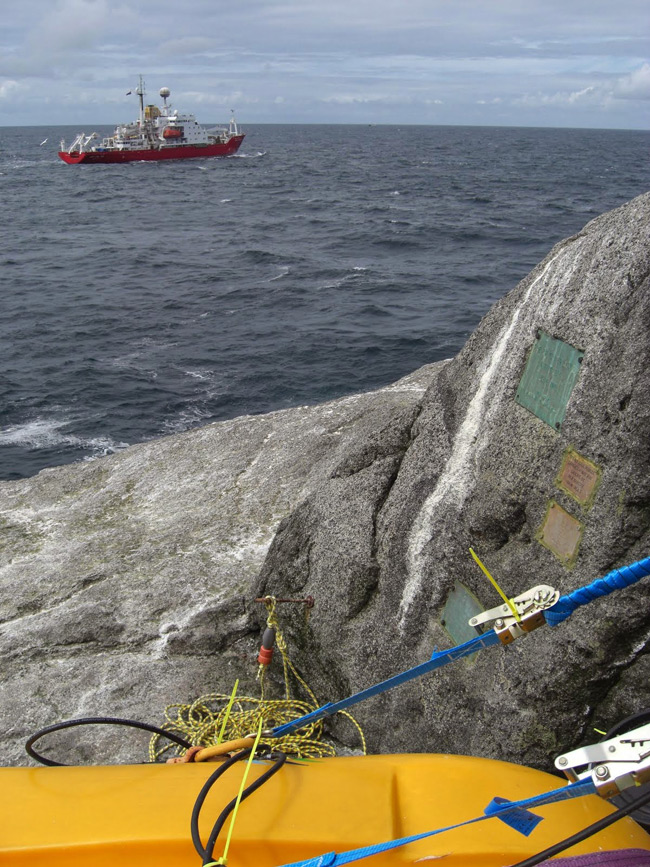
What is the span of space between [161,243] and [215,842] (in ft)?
152

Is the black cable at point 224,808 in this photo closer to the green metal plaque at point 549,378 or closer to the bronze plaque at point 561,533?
the bronze plaque at point 561,533

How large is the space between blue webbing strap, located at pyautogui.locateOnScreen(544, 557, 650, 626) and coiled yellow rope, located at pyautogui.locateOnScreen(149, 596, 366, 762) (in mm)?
2377

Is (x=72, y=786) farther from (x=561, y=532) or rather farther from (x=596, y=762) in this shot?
(x=561, y=532)

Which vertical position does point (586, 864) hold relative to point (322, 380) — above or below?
above

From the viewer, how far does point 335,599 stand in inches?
225

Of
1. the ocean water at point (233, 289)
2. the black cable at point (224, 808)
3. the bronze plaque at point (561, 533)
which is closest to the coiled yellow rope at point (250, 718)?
the black cable at point (224, 808)

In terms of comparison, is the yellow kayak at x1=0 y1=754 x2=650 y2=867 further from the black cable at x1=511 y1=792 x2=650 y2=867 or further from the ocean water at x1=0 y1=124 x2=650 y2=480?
the ocean water at x1=0 y1=124 x2=650 y2=480

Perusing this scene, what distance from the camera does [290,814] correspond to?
10.1 ft

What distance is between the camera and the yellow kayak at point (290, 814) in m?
2.90

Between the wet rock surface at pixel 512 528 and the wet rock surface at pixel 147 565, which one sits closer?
the wet rock surface at pixel 512 528

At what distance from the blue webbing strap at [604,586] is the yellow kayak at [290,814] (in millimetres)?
763

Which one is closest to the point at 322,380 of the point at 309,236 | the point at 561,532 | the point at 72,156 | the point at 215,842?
the point at 561,532

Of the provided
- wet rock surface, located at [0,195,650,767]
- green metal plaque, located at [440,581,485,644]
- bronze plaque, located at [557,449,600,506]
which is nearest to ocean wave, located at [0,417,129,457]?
wet rock surface, located at [0,195,650,767]

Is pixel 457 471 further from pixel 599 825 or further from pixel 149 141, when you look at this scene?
pixel 149 141
